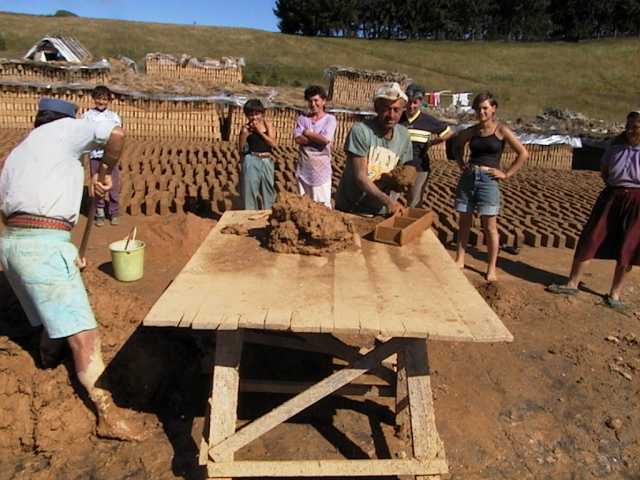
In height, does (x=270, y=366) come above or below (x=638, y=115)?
below

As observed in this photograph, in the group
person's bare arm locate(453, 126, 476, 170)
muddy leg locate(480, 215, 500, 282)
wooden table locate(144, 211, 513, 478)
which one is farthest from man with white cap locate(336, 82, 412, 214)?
muddy leg locate(480, 215, 500, 282)

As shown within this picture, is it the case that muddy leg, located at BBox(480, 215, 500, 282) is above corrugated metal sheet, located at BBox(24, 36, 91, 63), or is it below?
below

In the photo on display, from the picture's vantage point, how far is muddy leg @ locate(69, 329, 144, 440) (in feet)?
8.42

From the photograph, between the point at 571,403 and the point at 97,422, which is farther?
the point at 571,403

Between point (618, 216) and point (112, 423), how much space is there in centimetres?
425

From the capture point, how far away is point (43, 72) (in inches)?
602

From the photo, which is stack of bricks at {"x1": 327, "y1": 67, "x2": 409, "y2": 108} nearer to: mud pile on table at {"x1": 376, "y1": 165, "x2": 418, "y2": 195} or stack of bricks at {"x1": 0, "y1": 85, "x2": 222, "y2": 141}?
stack of bricks at {"x1": 0, "y1": 85, "x2": 222, "y2": 141}

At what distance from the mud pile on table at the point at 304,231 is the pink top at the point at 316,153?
182 centimetres

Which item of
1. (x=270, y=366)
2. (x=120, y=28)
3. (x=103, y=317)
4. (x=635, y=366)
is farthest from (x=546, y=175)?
(x=120, y=28)

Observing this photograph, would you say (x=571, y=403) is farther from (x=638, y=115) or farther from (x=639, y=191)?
(x=638, y=115)

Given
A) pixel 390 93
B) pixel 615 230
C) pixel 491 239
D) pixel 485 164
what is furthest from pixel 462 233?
pixel 390 93

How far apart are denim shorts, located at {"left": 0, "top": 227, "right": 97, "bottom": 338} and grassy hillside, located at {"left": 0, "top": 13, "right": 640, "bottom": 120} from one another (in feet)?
87.5

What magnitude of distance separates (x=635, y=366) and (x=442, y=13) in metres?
56.2

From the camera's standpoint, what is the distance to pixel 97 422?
273 cm
